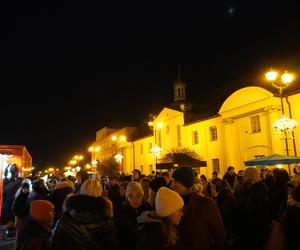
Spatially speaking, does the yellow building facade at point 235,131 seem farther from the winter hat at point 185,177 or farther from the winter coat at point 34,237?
the winter coat at point 34,237

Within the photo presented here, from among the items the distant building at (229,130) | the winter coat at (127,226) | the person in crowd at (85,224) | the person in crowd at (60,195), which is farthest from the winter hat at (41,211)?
the distant building at (229,130)

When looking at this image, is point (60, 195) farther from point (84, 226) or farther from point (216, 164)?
point (216, 164)

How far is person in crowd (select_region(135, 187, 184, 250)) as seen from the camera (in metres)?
3.07

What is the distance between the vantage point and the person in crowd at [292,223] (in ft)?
13.3

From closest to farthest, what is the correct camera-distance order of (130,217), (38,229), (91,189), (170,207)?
(170,207) → (38,229) → (91,189) → (130,217)

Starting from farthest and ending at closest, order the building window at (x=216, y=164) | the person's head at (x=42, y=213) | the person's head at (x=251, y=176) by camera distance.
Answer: the building window at (x=216, y=164)
the person's head at (x=251, y=176)
the person's head at (x=42, y=213)

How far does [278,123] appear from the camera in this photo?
16.7m

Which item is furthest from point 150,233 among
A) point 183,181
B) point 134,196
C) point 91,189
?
point 134,196

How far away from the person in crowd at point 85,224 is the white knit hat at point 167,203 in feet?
3.84

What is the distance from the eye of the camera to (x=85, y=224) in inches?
160

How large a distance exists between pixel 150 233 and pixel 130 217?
5.84 feet

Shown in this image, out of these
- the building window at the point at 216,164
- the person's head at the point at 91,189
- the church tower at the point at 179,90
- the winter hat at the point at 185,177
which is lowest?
the person's head at the point at 91,189

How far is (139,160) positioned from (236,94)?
87.7 feet

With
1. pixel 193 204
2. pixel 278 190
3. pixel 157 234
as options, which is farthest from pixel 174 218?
pixel 278 190
